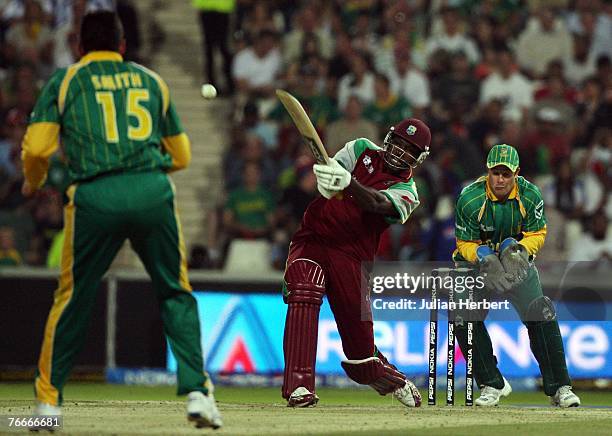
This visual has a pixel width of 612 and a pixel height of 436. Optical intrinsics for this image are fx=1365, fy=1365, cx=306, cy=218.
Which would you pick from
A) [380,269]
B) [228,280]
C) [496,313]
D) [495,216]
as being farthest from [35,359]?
[495,216]

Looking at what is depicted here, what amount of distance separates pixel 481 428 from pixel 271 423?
4.52 feet

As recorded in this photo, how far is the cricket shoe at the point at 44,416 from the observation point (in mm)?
7883

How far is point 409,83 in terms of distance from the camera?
19.2 m

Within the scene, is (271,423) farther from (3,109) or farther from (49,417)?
(3,109)

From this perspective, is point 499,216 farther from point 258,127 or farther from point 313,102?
point 258,127

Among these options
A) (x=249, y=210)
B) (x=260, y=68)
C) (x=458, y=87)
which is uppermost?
(x=260, y=68)

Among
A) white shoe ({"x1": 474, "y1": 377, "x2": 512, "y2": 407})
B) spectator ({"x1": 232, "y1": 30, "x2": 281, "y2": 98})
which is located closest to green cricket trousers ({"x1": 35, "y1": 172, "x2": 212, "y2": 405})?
white shoe ({"x1": 474, "y1": 377, "x2": 512, "y2": 407})

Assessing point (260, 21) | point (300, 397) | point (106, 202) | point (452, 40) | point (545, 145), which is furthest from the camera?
point (260, 21)

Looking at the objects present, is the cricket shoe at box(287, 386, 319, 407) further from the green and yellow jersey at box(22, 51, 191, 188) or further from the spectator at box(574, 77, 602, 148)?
the spectator at box(574, 77, 602, 148)

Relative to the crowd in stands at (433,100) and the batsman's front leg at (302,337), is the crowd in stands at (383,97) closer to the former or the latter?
the crowd in stands at (433,100)

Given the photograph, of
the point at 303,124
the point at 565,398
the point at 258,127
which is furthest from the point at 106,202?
the point at 258,127

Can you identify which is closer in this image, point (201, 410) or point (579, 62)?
point (201, 410)

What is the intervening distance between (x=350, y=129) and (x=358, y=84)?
123cm

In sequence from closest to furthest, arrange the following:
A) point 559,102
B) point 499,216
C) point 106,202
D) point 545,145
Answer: point 106,202
point 499,216
point 545,145
point 559,102
